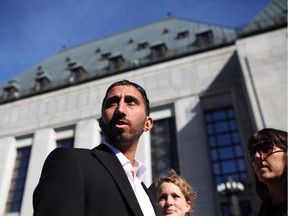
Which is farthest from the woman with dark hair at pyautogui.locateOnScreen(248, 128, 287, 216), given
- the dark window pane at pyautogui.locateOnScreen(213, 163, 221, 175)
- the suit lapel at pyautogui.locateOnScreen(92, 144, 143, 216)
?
the dark window pane at pyautogui.locateOnScreen(213, 163, 221, 175)

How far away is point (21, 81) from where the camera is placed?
29.2 m

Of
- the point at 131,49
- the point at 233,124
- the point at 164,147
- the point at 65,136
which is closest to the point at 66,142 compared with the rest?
the point at 65,136

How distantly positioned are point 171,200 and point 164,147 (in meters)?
13.5

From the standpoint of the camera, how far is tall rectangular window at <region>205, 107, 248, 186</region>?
15225 millimetres

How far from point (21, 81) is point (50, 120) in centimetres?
1128

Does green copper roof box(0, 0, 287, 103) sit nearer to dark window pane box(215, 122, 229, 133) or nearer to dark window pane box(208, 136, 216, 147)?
dark window pane box(215, 122, 229, 133)

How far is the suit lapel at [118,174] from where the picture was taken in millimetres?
1733

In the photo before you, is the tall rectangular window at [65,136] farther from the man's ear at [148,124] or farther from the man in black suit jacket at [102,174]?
the man in black suit jacket at [102,174]

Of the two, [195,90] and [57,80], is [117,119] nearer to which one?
[195,90]

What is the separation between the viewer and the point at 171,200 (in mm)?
3803

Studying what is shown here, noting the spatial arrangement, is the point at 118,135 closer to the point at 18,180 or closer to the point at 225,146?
the point at 225,146

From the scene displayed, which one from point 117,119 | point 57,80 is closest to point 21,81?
point 57,80

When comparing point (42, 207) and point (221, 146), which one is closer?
point (42, 207)

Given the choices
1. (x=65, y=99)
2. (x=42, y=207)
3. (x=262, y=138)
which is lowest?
(x=42, y=207)
